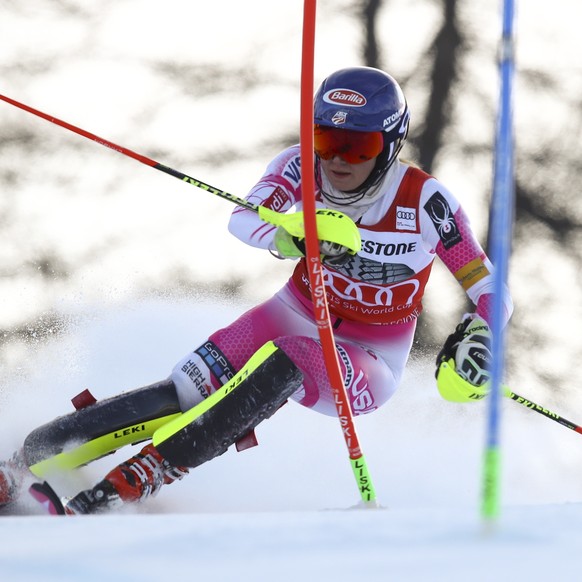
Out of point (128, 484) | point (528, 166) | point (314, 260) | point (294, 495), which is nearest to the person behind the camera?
point (314, 260)

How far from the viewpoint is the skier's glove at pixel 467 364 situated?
3.24m

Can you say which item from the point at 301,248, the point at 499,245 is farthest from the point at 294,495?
the point at 499,245

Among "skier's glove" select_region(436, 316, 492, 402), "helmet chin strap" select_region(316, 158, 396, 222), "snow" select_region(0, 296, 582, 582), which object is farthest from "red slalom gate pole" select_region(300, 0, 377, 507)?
"helmet chin strap" select_region(316, 158, 396, 222)

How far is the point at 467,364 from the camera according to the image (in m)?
3.25

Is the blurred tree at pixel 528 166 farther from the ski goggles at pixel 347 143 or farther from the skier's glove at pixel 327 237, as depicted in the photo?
the skier's glove at pixel 327 237

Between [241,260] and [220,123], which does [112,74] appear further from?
[241,260]

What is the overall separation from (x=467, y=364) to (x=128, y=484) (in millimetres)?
1173

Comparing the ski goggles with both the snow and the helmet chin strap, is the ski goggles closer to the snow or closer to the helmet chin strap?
the helmet chin strap

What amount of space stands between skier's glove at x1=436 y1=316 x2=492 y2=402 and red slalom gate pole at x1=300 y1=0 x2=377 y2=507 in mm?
369

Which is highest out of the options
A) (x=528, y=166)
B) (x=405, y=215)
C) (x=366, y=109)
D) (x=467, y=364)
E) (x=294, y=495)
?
(x=366, y=109)

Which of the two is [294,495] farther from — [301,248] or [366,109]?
[366,109]

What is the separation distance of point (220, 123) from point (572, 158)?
125 inches

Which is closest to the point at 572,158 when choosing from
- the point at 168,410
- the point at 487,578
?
the point at 168,410

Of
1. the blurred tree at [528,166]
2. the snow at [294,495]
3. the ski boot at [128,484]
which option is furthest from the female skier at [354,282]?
the blurred tree at [528,166]
